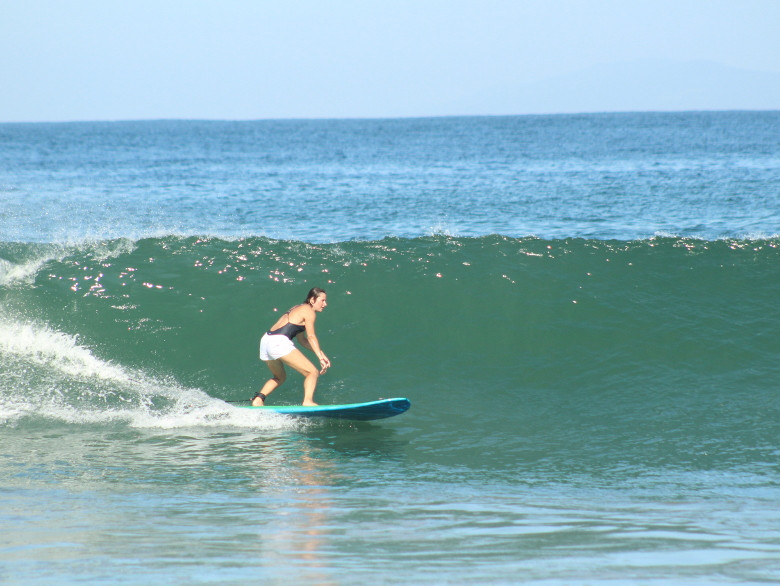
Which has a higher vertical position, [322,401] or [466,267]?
[466,267]

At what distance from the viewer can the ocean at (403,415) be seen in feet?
14.5

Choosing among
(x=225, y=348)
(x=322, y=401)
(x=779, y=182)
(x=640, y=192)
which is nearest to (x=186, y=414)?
(x=322, y=401)

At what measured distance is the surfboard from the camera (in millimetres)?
8109

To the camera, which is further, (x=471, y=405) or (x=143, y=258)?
(x=143, y=258)

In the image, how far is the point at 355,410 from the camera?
323 inches

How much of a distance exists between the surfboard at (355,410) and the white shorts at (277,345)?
625 millimetres

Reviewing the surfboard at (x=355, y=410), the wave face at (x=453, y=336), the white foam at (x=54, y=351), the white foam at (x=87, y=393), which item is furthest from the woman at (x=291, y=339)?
the white foam at (x=54, y=351)

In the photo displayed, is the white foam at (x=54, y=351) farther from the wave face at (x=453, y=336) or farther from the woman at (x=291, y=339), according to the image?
the woman at (x=291, y=339)

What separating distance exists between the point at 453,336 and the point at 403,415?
2.72m

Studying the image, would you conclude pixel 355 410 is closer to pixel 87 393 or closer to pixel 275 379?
pixel 275 379

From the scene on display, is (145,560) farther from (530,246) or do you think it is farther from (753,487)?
(530,246)

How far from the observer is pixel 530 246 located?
44.9ft

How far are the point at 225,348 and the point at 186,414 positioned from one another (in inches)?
104

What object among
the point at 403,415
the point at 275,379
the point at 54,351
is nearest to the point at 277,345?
the point at 275,379
